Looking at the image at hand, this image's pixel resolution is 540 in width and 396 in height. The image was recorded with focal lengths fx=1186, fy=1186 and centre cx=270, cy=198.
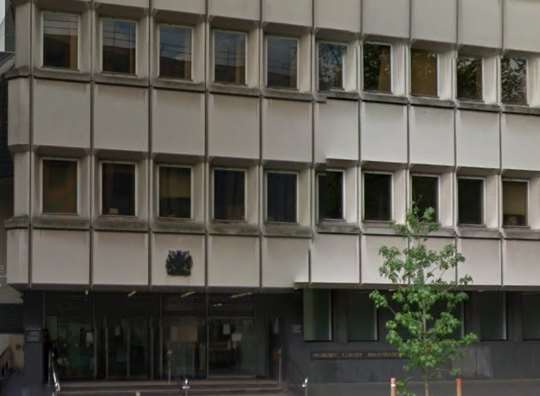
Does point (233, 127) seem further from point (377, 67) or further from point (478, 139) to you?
point (478, 139)

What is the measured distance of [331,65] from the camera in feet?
123

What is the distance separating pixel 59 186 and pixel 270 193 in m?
6.47

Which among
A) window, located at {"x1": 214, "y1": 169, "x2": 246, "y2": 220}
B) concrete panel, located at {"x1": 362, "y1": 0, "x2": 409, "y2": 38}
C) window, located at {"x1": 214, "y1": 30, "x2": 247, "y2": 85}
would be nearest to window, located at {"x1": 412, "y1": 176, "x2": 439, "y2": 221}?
concrete panel, located at {"x1": 362, "y1": 0, "x2": 409, "y2": 38}

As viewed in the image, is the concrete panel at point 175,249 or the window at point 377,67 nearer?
the concrete panel at point 175,249

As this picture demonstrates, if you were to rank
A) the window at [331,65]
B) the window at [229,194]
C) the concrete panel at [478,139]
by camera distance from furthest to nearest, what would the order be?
the concrete panel at [478,139], the window at [331,65], the window at [229,194]

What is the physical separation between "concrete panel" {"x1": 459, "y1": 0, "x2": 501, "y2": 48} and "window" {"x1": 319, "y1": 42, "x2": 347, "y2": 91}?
414 centimetres

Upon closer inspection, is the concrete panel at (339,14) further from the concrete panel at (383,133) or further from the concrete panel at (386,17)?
the concrete panel at (383,133)

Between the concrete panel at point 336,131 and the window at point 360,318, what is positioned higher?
the concrete panel at point 336,131

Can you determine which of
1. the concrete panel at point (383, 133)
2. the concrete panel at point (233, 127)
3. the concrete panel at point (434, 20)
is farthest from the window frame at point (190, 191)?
the concrete panel at point (434, 20)

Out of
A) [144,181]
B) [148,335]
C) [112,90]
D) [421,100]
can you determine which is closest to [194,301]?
[148,335]

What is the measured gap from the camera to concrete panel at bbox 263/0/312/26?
35.9 metres

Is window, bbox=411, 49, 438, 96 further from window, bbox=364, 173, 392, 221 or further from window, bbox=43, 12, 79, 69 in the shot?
window, bbox=43, 12, 79, 69

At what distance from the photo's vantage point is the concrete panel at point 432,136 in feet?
124

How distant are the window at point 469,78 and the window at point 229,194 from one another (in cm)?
840
